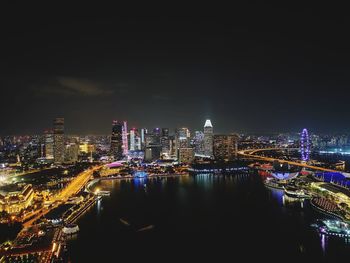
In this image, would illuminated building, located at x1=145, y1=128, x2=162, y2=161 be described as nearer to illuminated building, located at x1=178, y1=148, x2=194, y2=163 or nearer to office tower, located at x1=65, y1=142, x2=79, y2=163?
illuminated building, located at x1=178, y1=148, x2=194, y2=163

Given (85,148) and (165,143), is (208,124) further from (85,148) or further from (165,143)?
(85,148)

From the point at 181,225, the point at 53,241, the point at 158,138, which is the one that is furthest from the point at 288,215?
the point at 158,138

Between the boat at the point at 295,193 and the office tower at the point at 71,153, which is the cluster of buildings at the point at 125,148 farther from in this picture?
the boat at the point at 295,193

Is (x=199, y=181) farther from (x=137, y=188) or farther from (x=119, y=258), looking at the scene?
(x=119, y=258)

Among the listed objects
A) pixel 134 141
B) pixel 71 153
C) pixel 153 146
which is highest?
pixel 134 141

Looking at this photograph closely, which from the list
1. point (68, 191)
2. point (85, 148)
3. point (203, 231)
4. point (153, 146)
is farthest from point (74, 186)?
point (85, 148)

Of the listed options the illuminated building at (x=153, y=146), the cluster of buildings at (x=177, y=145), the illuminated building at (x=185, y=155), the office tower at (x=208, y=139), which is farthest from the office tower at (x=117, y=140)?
the office tower at (x=208, y=139)

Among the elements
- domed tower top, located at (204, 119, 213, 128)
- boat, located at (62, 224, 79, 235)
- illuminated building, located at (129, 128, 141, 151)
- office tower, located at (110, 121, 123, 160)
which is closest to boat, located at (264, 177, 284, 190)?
boat, located at (62, 224, 79, 235)
